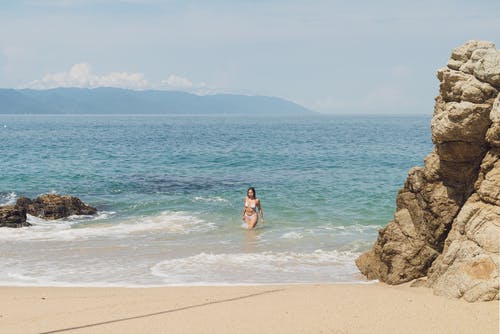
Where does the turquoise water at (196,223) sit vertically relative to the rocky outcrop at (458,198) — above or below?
below

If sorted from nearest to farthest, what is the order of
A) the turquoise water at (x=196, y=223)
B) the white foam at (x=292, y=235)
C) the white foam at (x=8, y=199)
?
the turquoise water at (x=196, y=223), the white foam at (x=292, y=235), the white foam at (x=8, y=199)

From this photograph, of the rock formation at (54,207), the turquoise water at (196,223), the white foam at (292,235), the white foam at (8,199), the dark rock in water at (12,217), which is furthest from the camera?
the white foam at (8,199)

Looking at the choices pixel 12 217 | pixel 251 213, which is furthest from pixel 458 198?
pixel 12 217

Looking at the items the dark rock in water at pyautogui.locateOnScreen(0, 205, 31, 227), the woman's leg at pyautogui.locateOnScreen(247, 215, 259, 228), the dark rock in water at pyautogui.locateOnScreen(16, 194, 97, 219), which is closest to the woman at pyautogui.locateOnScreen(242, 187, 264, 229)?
the woman's leg at pyautogui.locateOnScreen(247, 215, 259, 228)

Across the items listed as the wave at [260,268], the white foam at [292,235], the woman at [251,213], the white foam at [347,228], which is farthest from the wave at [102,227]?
the wave at [260,268]

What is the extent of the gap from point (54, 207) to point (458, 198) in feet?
47.5

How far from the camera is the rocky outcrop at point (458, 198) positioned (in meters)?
8.52

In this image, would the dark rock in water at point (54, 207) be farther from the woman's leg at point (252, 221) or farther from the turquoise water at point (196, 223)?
the woman's leg at point (252, 221)

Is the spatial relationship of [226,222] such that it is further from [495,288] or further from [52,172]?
[52,172]

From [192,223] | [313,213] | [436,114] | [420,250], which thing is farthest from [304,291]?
[313,213]

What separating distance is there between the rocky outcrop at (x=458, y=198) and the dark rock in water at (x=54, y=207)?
1254cm

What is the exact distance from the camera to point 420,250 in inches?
418

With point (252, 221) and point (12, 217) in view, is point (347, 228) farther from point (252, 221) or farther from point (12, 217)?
point (12, 217)

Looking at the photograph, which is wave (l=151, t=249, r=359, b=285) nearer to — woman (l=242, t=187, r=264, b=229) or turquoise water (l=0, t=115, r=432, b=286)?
turquoise water (l=0, t=115, r=432, b=286)
